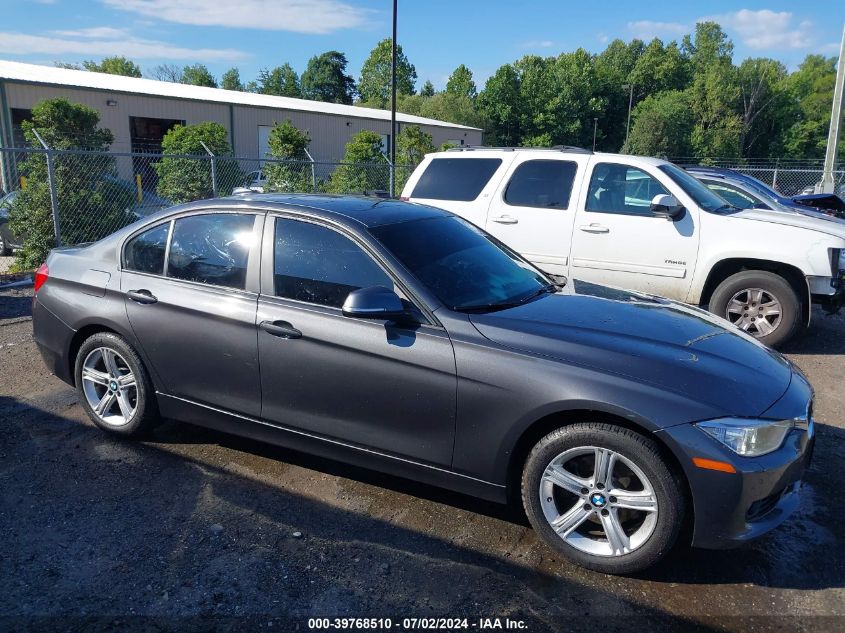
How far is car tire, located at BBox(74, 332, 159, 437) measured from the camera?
13.8 feet

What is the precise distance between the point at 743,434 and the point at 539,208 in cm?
485

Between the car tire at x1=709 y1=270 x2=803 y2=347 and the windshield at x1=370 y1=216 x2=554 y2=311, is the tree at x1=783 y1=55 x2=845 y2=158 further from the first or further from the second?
the windshield at x1=370 y1=216 x2=554 y2=311

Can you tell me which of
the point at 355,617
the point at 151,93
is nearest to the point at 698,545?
the point at 355,617

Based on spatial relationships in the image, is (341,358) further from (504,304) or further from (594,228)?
(594,228)

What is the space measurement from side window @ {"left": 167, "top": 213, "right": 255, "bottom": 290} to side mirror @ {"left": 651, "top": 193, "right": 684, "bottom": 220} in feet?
14.2

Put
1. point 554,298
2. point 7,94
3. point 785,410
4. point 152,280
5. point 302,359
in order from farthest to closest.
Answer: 1. point 7,94
2. point 152,280
3. point 554,298
4. point 302,359
5. point 785,410

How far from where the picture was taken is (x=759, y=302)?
663 centimetres

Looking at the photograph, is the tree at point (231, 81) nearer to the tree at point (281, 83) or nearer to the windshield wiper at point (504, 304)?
the tree at point (281, 83)

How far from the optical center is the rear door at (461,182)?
7.62 metres

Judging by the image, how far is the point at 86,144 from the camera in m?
13.6

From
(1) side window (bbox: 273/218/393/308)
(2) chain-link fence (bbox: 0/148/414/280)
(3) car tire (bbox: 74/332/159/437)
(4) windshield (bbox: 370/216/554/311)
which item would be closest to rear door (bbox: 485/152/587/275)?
(2) chain-link fence (bbox: 0/148/414/280)

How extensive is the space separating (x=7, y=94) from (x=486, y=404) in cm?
2908

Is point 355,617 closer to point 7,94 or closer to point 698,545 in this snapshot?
point 698,545

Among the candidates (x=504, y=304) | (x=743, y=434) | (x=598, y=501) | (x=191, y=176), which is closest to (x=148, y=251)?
(x=504, y=304)
